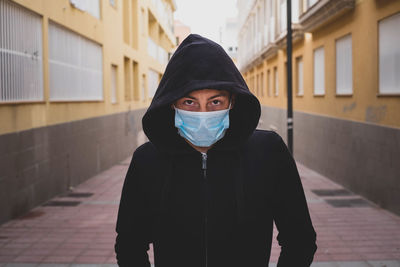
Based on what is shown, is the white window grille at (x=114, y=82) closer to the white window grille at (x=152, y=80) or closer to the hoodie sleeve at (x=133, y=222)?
the white window grille at (x=152, y=80)

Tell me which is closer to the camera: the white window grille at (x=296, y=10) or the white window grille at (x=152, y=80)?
the white window grille at (x=296, y=10)

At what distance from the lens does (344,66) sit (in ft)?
36.0

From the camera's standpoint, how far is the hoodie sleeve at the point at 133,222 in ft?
6.63

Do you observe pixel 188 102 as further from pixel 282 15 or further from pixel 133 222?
pixel 282 15

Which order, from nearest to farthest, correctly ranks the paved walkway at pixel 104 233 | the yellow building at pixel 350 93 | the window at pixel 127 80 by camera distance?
the paved walkway at pixel 104 233 → the yellow building at pixel 350 93 → the window at pixel 127 80

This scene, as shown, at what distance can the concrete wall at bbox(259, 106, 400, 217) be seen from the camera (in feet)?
25.8

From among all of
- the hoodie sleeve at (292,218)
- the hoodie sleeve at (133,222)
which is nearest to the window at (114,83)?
the hoodie sleeve at (133,222)

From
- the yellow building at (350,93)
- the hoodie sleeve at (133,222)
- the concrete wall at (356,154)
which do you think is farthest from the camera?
the yellow building at (350,93)

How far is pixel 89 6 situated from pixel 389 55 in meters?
7.89

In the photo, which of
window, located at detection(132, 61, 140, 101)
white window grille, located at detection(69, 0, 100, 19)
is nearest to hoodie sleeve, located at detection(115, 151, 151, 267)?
white window grille, located at detection(69, 0, 100, 19)

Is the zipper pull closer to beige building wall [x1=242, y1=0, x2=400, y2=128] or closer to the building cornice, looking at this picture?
beige building wall [x1=242, y1=0, x2=400, y2=128]

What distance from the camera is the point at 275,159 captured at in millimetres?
1963

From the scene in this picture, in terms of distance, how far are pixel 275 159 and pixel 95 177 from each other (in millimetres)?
10846

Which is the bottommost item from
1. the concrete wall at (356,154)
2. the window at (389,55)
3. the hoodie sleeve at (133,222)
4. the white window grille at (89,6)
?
the concrete wall at (356,154)
